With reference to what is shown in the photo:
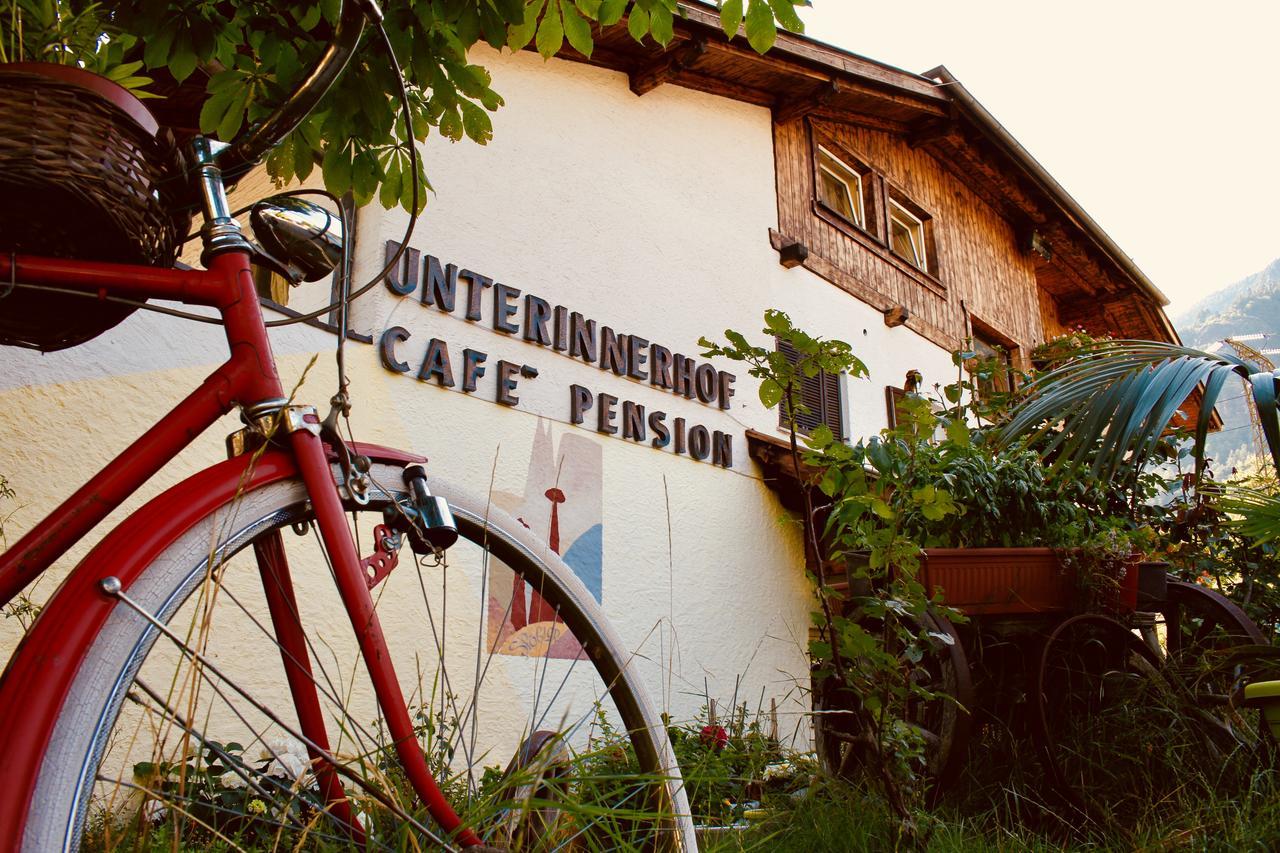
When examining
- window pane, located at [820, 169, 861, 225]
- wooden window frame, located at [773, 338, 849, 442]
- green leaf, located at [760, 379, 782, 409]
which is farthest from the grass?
window pane, located at [820, 169, 861, 225]

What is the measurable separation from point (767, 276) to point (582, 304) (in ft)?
6.87

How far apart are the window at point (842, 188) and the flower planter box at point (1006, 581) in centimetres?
542

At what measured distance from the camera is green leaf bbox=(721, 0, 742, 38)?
6.72 ft

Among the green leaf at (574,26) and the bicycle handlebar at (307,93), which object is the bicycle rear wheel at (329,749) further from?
the green leaf at (574,26)

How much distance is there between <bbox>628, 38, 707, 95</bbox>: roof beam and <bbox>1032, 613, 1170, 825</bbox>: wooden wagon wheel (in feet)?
15.1

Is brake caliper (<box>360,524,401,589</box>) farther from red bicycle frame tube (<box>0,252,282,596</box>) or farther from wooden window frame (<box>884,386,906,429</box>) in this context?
wooden window frame (<box>884,386,906,429</box>)

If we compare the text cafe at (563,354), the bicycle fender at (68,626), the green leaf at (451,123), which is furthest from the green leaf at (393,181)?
the text cafe at (563,354)

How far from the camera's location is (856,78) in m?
8.40

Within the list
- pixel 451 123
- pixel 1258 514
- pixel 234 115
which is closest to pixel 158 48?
pixel 234 115

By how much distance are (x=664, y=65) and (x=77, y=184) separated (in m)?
5.98

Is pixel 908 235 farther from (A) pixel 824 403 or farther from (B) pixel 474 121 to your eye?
(B) pixel 474 121

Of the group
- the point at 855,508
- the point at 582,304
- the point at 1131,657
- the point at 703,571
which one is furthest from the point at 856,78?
the point at 855,508

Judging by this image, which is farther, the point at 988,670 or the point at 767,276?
the point at 767,276

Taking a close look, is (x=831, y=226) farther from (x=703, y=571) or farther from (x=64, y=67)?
(x=64, y=67)
